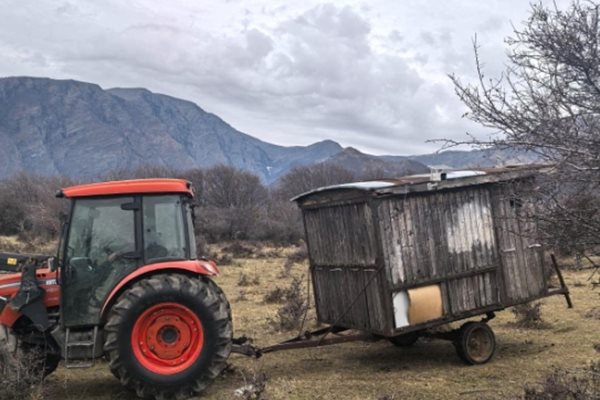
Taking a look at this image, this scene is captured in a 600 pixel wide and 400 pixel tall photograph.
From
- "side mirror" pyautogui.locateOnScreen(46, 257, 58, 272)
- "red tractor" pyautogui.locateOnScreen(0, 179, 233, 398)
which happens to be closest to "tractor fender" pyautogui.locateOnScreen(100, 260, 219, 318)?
"red tractor" pyautogui.locateOnScreen(0, 179, 233, 398)

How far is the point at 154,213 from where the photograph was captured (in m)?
6.91

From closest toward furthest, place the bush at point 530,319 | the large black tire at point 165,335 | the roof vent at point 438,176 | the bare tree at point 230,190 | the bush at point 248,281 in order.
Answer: the large black tire at point 165,335 < the roof vent at point 438,176 < the bush at point 530,319 < the bush at point 248,281 < the bare tree at point 230,190

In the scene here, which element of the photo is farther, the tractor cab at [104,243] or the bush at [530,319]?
the bush at [530,319]

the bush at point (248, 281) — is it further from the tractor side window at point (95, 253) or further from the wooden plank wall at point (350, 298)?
the tractor side window at point (95, 253)

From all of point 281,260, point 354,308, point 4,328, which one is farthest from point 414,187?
point 281,260

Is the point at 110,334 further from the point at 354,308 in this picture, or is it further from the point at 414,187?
the point at 414,187

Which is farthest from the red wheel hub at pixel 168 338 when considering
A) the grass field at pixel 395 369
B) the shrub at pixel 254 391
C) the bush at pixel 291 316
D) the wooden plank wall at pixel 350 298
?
the bush at pixel 291 316

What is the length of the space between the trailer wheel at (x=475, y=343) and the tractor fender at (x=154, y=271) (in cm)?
359

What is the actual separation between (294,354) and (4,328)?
4180 mm

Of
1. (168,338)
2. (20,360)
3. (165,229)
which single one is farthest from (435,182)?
(20,360)

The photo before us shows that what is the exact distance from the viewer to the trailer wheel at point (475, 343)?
8.02 metres

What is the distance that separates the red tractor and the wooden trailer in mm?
2082

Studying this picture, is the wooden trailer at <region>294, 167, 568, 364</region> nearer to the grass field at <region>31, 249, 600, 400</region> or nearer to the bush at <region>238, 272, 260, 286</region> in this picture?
the grass field at <region>31, 249, 600, 400</region>

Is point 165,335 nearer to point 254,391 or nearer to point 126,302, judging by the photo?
point 126,302
